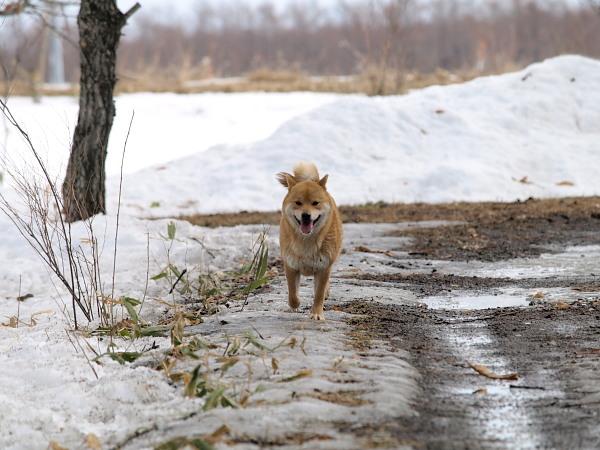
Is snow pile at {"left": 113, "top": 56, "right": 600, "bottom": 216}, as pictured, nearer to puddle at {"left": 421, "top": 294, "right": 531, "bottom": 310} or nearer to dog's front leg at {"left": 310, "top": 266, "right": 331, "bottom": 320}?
puddle at {"left": 421, "top": 294, "right": 531, "bottom": 310}

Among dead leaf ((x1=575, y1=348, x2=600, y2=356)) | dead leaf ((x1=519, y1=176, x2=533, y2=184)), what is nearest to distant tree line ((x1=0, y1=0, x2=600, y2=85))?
dead leaf ((x1=519, y1=176, x2=533, y2=184))

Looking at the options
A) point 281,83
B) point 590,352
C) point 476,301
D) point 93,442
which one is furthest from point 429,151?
point 93,442

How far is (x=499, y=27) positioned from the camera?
57625 mm

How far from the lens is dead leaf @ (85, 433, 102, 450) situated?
3.29 meters

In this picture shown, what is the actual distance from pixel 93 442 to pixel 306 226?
8.06 feet

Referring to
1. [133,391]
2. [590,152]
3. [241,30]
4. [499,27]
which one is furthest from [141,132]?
[241,30]

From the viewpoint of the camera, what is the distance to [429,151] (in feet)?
50.0

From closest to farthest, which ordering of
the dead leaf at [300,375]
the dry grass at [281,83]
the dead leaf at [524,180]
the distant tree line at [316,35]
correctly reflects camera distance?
the dead leaf at [300,375], the dead leaf at [524,180], the dry grass at [281,83], the distant tree line at [316,35]

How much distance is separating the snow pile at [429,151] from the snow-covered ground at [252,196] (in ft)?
0.14

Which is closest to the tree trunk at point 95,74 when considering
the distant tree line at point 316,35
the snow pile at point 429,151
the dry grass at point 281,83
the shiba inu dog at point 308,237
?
the shiba inu dog at point 308,237

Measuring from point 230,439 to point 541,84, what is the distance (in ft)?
52.9

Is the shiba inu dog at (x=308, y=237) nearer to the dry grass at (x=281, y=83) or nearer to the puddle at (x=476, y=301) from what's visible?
the puddle at (x=476, y=301)

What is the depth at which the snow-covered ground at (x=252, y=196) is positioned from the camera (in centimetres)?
363

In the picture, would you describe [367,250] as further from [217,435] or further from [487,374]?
[217,435]
